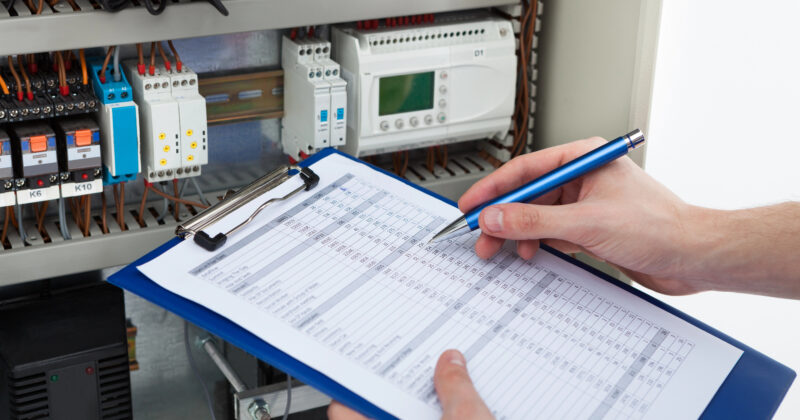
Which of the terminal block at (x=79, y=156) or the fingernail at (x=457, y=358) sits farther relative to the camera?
the terminal block at (x=79, y=156)

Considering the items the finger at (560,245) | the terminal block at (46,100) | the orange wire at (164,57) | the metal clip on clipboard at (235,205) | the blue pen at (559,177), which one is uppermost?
the orange wire at (164,57)

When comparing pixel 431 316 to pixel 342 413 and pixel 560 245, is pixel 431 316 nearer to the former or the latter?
pixel 342 413

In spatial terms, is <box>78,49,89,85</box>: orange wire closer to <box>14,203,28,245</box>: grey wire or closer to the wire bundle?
<box>14,203,28,245</box>: grey wire

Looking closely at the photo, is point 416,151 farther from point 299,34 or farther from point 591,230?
point 591,230

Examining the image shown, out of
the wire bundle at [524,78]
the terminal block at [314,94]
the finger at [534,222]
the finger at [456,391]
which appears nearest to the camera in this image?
the finger at [456,391]

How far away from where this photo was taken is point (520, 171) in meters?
1.01

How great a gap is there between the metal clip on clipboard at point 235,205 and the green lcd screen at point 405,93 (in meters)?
0.29

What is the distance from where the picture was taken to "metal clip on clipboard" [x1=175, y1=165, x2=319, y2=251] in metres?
0.89

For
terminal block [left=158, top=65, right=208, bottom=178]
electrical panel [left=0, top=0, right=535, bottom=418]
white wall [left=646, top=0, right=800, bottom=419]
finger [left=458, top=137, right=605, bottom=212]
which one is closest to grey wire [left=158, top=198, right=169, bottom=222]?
electrical panel [left=0, top=0, right=535, bottom=418]

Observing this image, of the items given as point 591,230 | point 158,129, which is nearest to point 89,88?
point 158,129

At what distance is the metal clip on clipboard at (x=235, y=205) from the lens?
89 centimetres

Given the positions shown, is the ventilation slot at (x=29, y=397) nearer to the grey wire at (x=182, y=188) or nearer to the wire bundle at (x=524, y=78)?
the grey wire at (x=182, y=188)

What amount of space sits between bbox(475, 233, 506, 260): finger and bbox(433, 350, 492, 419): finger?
19cm

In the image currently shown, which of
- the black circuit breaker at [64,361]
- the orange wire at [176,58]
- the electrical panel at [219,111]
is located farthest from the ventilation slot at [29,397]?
the orange wire at [176,58]
